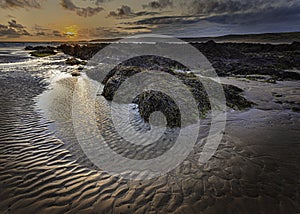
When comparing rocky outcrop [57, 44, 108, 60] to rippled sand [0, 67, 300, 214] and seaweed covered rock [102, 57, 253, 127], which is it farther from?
rippled sand [0, 67, 300, 214]

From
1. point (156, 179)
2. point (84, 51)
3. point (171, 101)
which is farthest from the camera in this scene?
point (84, 51)

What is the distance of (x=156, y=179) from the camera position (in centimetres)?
446

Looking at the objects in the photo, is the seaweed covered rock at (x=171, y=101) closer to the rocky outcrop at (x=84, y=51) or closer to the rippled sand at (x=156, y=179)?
the rippled sand at (x=156, y=179)

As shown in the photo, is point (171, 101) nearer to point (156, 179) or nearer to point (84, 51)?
point (156, 179)

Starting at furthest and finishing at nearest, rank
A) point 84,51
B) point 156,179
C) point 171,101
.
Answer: point 84,51, point 171,101, point 156,179

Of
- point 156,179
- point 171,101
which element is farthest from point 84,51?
point 156,179

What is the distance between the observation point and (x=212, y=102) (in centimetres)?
922

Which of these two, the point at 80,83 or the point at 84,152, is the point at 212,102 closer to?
the point at 84,152

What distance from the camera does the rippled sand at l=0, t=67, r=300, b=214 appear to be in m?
3.68

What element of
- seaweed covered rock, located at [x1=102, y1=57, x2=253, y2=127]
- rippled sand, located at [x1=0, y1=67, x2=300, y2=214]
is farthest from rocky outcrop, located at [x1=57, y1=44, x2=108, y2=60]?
rippled sand, located at [x1=0, y1=67, x2=300, y2=214]

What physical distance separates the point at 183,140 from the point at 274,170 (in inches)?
104

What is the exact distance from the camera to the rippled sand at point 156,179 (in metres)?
3.68

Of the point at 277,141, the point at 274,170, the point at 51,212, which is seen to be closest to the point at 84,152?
the point at 51,212

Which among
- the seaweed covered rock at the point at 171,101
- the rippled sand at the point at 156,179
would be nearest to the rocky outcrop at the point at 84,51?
the seaweed covered rock at the point at 171,101
